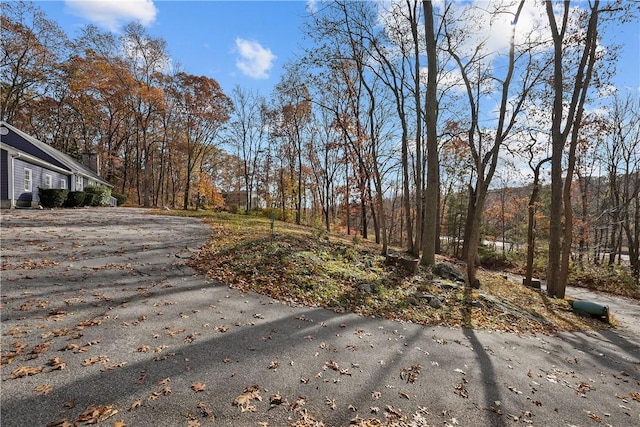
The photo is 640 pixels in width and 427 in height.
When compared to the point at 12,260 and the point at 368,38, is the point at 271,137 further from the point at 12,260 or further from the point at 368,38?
the point at 12,260

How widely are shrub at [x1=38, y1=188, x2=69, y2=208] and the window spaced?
22.1 inches

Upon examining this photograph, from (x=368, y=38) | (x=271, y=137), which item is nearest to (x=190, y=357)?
(x=368, y=38)

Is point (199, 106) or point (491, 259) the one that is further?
point (199, 106)

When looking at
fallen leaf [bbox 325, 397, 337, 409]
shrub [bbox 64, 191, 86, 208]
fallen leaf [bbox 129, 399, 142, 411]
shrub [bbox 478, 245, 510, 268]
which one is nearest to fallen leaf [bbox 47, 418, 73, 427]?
fallen leaf [bbox 129, 399, 142, 411]

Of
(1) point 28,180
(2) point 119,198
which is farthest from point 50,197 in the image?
(2) point 119,198

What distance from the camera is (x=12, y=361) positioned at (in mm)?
3158

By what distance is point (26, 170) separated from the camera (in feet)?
53.4

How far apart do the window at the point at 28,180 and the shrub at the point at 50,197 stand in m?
0.56

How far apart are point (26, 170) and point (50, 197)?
6.07 ft

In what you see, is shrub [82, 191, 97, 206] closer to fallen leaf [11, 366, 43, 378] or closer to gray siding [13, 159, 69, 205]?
gray siding [13, 159, 69, 205]

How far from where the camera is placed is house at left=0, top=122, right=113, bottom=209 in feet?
48.3

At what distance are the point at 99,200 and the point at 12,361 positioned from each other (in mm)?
21947

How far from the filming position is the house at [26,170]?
1473 centimetres

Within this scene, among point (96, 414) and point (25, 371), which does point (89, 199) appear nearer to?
point (25, 371)
